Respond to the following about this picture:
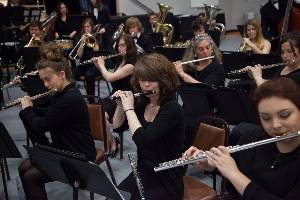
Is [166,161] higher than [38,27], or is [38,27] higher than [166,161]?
[38,27]

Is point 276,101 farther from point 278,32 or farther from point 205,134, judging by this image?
point 278,32

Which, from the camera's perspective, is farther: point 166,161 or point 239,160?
point 166,161

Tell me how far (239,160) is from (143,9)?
938 cm

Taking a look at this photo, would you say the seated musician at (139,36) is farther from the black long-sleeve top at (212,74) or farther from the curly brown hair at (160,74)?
the curly brown hair at (160,74)

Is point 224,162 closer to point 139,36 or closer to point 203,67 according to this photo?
point 203,67

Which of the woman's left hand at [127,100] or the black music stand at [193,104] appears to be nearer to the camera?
the woman's left hand at [127,100]

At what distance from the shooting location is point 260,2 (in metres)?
13.0

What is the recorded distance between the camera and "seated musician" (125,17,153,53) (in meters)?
5.40

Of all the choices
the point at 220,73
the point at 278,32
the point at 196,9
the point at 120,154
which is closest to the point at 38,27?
the point at 120,154

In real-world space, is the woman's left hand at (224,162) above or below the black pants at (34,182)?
above

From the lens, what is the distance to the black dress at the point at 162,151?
84.9 inches

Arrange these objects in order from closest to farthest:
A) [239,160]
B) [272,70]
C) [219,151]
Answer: [219,151] → [239,160] → [272,70]

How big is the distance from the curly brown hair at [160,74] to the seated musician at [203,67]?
146 cm

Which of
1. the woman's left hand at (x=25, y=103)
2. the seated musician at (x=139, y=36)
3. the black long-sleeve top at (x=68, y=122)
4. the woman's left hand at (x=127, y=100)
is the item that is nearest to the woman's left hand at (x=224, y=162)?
the woman's left hand at (x=127, y=100)
